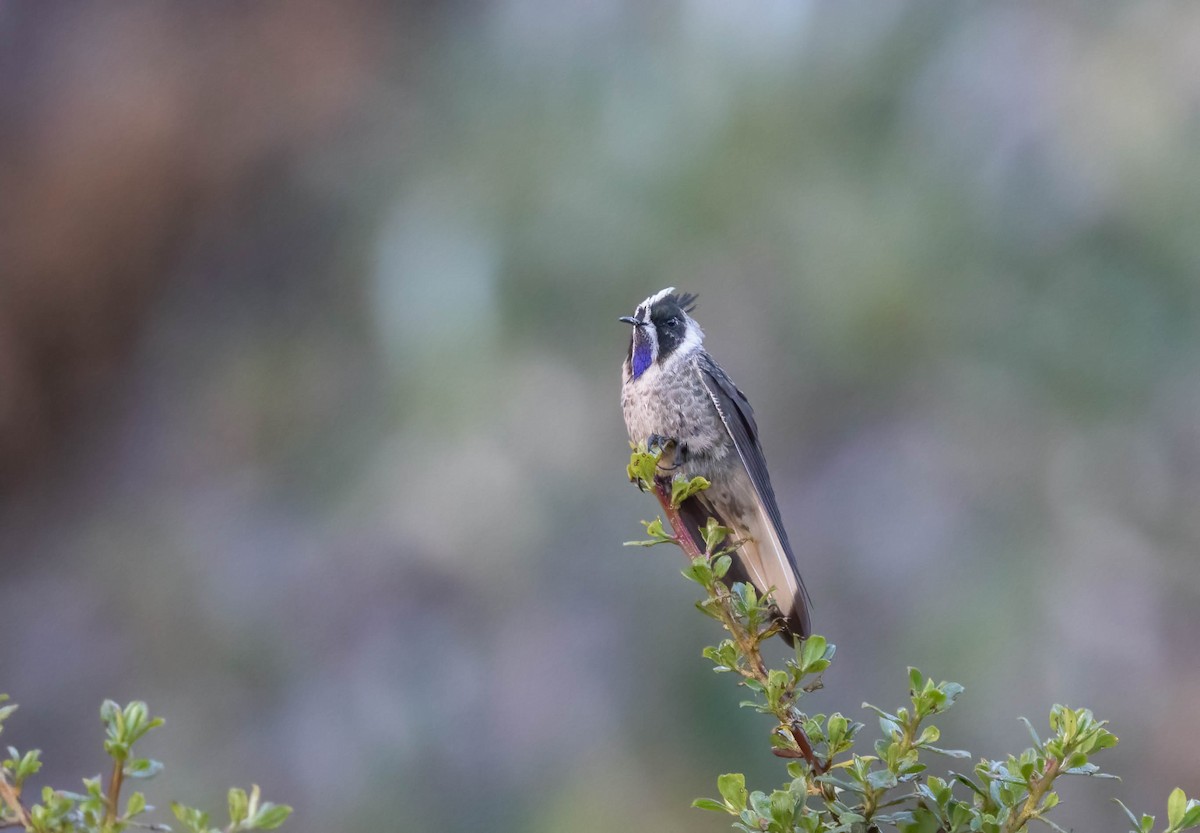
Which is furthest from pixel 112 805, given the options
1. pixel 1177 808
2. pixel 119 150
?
pixel 119 150

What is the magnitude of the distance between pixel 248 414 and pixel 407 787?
120 cm

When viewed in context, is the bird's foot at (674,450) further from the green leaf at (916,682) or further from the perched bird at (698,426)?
the green leaf at (916,682)

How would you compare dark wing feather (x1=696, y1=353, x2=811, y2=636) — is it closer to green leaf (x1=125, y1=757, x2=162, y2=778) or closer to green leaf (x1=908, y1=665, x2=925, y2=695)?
green leaf (x1=908, y1=665, x2=925, y2=695)

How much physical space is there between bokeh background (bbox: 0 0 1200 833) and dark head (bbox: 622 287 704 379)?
3.74 feet

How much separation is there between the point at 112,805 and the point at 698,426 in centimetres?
160

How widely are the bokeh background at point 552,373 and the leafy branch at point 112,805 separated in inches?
103

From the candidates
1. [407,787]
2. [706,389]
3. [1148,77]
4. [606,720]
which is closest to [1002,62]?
[1148,77]

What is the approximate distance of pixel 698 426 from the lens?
2.23 m

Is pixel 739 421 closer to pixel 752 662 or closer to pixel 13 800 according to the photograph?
pixel 752 662

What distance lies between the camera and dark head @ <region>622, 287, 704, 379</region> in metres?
2.29

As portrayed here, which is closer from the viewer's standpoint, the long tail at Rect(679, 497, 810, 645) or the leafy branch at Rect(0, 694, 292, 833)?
the leafy branch at Rect(0, 694, 292, 833)

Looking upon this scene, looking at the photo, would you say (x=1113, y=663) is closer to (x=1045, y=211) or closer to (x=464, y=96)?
(x=1045, y=211)

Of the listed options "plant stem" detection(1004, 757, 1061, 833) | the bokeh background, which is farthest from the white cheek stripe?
"plant stem" detection(1004, 757, 1061, 833)

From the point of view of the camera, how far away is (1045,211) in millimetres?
3531
